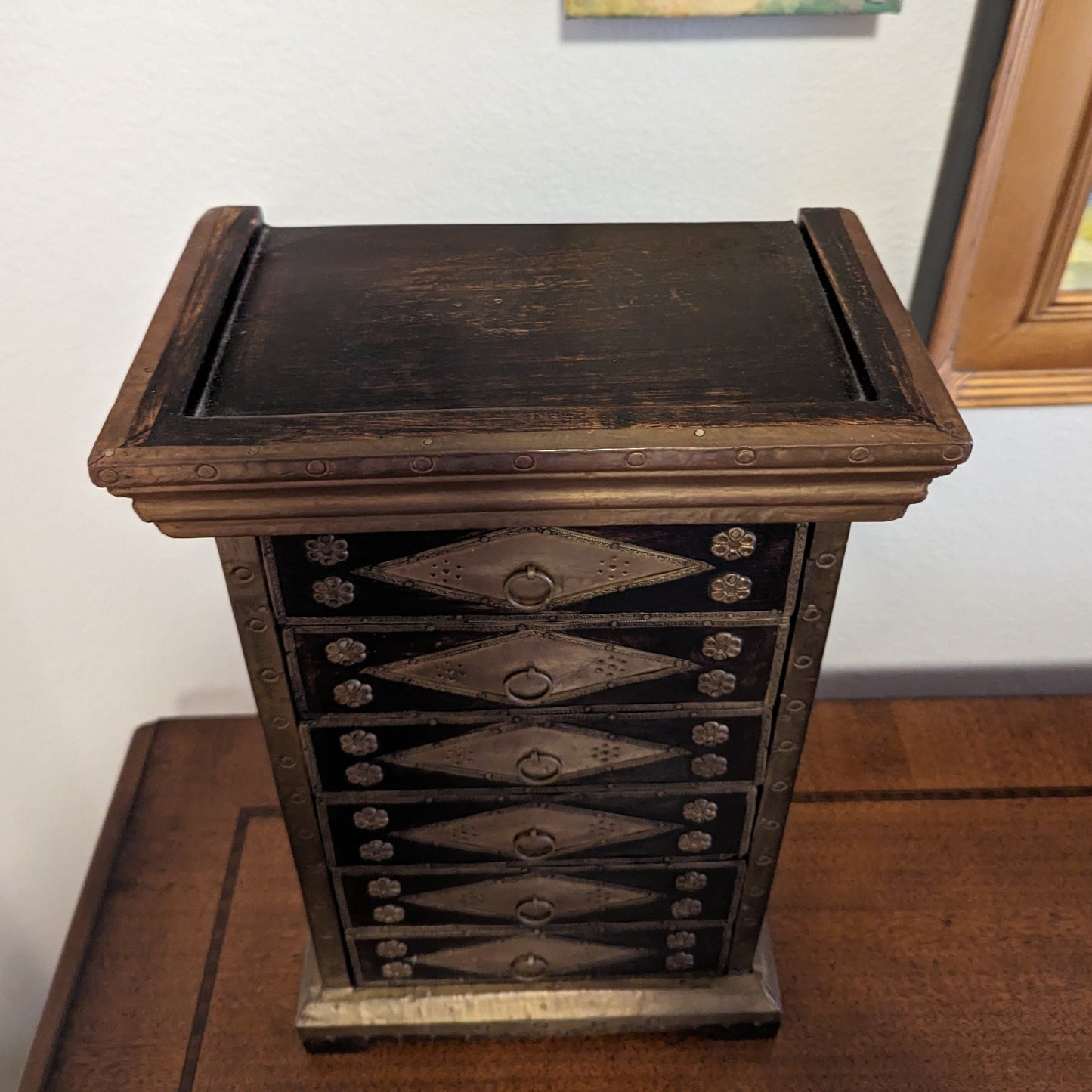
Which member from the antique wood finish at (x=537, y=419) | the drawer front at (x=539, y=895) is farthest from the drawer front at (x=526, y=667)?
the drawer front at (x=539, y=895)

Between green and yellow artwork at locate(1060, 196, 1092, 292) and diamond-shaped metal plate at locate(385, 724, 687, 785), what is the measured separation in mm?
696

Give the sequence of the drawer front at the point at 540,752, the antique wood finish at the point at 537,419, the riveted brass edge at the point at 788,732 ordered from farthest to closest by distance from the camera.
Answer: the drawer front at the point at 540,752 < the riveted brass edge at the point at 788,732 < the antique wood finish at the point at 537,419

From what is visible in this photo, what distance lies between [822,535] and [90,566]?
101 cm

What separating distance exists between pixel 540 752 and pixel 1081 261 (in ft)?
2.63

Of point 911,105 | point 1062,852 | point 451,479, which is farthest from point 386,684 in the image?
point 1062,852

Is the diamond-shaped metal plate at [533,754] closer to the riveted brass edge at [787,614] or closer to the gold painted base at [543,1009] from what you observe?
the riveted brass edge at [787,614]

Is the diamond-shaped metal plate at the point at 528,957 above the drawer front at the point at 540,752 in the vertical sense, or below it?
below

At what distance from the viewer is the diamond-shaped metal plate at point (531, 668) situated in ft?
2.80

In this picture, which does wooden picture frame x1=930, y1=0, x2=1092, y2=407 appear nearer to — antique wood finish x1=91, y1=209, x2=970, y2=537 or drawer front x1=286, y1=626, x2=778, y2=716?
antique wood finish x1=91, y1=209, x2=970, y2=537

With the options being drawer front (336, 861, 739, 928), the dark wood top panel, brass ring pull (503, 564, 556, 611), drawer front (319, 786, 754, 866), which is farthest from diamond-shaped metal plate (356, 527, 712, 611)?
drawer front (336, 861, 739, 928)

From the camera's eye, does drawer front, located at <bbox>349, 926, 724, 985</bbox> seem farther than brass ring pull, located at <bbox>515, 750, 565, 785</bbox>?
Yes

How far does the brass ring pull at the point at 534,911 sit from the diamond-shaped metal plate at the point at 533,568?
415 mm

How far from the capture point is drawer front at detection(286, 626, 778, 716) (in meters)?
0.85

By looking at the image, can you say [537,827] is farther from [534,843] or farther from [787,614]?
[787,614]
